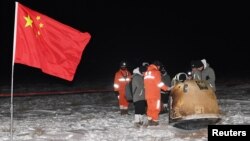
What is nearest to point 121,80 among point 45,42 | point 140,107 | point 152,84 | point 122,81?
point 122,81

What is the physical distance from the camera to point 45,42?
977 cm

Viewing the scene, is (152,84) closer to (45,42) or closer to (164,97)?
(164,97)

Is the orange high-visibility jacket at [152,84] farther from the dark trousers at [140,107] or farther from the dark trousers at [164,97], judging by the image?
the dark trousers at [164,97]

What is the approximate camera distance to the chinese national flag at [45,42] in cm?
966

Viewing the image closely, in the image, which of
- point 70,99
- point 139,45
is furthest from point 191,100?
point 139,45

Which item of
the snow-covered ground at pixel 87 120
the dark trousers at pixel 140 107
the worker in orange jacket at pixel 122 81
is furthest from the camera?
the worker in orange jacket at pixel 122 81

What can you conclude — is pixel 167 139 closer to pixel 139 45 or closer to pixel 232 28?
pixel 139 45

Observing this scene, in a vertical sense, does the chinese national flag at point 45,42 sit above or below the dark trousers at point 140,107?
above

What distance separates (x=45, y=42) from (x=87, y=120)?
378cm

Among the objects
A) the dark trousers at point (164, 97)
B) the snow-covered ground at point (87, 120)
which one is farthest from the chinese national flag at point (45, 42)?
the dark trousers at point (164, 97)

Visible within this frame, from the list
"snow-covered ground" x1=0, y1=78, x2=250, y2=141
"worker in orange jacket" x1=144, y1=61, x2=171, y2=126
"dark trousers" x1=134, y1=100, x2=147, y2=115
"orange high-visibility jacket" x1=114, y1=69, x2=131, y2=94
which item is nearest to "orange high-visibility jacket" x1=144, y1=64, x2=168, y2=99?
"worker in orange jacket" x1=144, y1=61, x2=171, y2=126

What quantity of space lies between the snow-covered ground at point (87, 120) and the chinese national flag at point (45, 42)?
1.84m

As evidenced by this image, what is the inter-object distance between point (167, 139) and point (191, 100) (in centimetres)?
116

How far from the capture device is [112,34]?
399 feet
